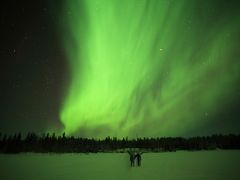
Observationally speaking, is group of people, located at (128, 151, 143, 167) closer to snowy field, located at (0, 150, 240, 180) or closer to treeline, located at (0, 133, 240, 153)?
snowy field, located at (0, 150, 240, 180)

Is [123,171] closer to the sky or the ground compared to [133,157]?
closer to the ground

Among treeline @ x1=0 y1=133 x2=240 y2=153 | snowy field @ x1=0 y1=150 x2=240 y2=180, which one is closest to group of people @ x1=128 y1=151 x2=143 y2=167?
snowy field @ x1=0 y1=150 x2=240 y2=180

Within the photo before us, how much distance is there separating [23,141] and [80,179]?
419 feet

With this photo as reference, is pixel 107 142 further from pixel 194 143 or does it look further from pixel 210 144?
pixel 210 144

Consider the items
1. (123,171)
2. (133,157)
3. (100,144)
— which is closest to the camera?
(123,171)

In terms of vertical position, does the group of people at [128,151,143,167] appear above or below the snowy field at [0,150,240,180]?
above

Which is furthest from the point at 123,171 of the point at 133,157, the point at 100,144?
the point at 100,144

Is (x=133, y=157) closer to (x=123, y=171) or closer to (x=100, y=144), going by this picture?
(x=123, y=171)

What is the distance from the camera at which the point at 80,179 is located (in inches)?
745

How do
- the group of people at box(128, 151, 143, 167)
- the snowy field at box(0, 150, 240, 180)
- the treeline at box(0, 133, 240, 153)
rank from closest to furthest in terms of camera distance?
the snowy field at box(0, 150, 240, 180) → the group of people at box(128, 151, 143, 167) → the treeline at box(0, 133, 240, 153)

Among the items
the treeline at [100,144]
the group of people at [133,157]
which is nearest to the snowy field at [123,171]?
the group of people at [133,157]

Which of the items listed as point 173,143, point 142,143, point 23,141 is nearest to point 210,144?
point 173,143

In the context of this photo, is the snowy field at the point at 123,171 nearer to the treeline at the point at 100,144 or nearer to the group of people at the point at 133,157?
the group of people at the point at 133,157

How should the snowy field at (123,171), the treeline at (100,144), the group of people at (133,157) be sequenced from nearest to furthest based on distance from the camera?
the snowy field at (123,171) < the group of people at (133,157) < the treeline at (100,144)
